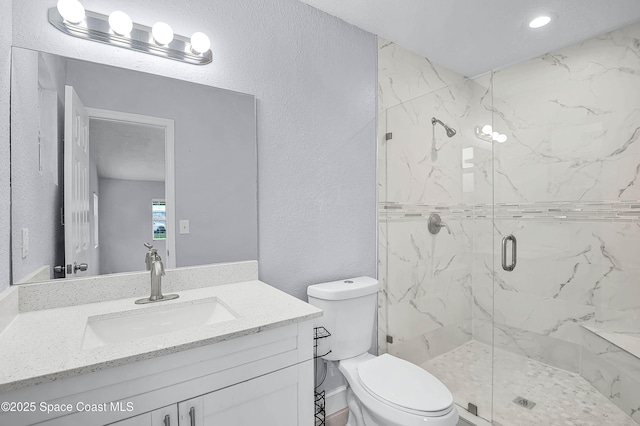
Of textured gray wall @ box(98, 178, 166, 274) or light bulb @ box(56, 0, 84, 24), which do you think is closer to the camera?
light bulb @ box(56, 0, 84, 24)

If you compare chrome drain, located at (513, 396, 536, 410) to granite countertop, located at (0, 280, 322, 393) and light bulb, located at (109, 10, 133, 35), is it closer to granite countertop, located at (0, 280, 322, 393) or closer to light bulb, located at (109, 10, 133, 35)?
granite countertop, located at (0, 280, 322, 393)

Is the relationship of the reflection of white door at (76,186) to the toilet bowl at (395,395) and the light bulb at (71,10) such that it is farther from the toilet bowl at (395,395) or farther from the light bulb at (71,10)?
the toilet bowl at (395,395)

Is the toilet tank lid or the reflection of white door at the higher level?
the reflection of white door

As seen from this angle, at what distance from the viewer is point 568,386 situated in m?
2.12

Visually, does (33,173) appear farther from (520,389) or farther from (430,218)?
(520,389)

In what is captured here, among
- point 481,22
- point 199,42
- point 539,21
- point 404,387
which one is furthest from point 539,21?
point 404,387

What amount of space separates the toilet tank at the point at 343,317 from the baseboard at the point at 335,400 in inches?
14.3

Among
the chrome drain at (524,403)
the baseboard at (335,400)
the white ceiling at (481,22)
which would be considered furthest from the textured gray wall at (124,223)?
the chrome drain at (524,403)

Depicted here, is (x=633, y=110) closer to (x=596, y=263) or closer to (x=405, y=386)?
(x=596, y=263)

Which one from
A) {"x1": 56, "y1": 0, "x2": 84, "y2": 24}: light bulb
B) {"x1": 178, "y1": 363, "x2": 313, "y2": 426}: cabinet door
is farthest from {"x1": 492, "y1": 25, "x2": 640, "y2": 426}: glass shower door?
{"x1": 56, "y1": 0, "x2": 84, "y2": 24}: light bulb

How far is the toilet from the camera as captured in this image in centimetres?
130

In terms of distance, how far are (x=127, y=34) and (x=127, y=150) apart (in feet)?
1.54

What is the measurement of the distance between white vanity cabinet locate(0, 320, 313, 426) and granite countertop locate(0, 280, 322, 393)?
30 millimetres

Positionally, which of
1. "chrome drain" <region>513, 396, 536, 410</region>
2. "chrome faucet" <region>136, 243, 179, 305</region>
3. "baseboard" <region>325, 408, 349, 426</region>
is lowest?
"baseboard" <region>325, 408, 349, 426</region>
